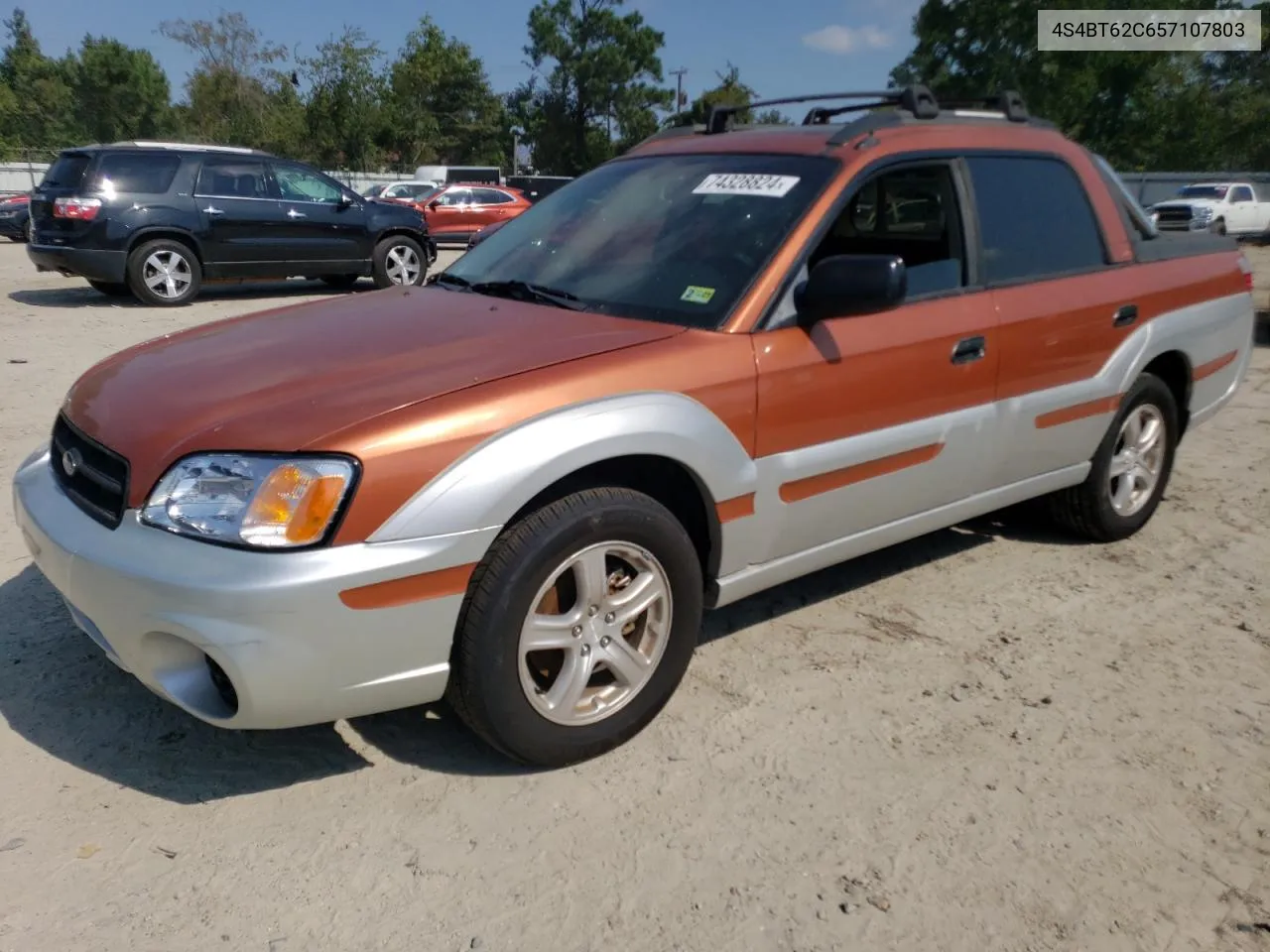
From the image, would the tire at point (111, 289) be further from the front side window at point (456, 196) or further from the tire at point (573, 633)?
the tire at point (573, 633)

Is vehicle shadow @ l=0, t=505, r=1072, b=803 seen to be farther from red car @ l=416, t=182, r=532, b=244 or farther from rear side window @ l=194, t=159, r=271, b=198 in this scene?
red car @ l=416, t=182, r=532, b=244

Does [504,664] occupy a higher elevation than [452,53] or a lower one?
lower

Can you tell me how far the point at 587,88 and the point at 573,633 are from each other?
5968cm

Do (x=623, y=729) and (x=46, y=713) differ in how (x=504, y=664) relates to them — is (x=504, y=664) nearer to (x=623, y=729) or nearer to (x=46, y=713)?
(x=623, y=729)

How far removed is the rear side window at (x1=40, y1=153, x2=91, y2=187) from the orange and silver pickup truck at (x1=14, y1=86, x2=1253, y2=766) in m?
9.24

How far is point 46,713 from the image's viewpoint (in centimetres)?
309

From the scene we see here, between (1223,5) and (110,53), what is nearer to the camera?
(1223,5)

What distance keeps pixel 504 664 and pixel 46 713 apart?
1.46 m

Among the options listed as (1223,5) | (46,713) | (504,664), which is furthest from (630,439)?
(1223,5)

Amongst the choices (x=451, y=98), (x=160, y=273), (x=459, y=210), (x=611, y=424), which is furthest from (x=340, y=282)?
(x=451, y=98)

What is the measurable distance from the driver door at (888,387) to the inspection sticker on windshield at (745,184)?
208 millimetres

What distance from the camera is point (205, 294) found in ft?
43.7

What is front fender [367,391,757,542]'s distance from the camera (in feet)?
8.19

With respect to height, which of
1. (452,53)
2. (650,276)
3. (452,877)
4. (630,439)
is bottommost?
(452,877)
